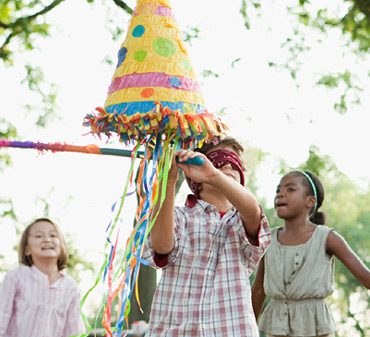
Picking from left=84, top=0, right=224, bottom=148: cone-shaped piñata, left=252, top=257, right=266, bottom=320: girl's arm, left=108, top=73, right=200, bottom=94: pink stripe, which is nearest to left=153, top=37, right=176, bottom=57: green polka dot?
left=84, top=0, right=224, bottom=148: cone-shaped piñata

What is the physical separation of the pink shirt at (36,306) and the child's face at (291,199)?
1.58 metres

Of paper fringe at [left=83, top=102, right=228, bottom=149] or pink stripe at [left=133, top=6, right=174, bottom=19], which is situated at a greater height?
pink stripe at [left=133, top=6, right=174, bottom=19]

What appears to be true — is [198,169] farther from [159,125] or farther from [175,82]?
[175,82]

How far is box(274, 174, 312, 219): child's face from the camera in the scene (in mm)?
5516

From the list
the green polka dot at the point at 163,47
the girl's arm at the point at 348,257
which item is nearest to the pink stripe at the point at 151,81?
the green polka dot at the point at 163,47

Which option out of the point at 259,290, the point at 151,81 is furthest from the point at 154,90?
the point at 259,290

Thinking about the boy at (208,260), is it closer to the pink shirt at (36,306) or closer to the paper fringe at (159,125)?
the paper fringe at (159,125)

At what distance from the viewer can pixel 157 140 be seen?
3410mm

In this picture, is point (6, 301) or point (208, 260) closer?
point (208, 260)

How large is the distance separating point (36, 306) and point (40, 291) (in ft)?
0.33

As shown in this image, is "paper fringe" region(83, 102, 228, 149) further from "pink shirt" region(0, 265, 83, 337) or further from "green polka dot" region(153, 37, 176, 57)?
"pink shirt" region(0, 265, 83, 337)

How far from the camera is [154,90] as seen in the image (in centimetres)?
342

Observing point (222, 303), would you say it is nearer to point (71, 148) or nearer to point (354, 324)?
point (71, 148)

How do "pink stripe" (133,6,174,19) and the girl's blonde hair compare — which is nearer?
"pink stripe" (133,6,174,19)
